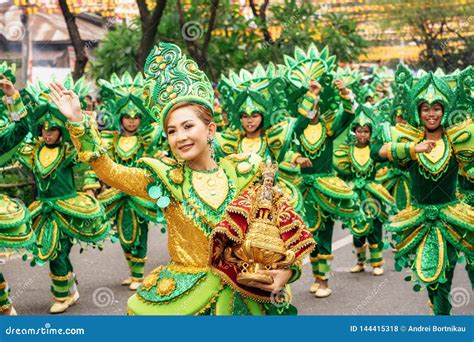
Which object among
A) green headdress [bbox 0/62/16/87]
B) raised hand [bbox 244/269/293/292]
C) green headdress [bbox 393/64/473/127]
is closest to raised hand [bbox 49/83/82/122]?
raised hand [bbox 244/269/293/292]

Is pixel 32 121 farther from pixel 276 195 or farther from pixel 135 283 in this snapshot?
pixel 276 195

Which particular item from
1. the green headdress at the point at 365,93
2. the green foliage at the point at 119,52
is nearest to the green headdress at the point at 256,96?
the green headdress at the point at 365,93

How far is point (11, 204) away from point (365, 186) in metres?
4.29

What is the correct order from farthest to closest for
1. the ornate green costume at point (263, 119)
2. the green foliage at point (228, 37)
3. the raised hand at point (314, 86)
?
1. the green foliage at point (228, 37)
2. the ornate green costume at point (263, 119)
3. the raised hand at point (314, 86)

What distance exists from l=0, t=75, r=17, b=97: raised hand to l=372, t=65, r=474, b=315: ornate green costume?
287cm

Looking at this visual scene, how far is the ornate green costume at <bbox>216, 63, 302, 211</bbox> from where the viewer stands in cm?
744

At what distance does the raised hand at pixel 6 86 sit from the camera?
6.10 metres

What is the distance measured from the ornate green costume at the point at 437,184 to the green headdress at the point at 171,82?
2180 mm

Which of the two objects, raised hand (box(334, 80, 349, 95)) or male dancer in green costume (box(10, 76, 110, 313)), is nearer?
male dancer in green costume (box(10, 76, 110, 313))

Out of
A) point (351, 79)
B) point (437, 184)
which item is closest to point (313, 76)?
point (351, 79)

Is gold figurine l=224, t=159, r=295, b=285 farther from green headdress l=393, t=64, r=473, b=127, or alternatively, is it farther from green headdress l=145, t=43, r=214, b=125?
green headdress l=393, t=64, r=473, b=127

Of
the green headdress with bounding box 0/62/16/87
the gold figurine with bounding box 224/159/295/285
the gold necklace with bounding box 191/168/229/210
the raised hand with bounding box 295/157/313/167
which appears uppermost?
the green headdress with bounding box 0/62/16/87

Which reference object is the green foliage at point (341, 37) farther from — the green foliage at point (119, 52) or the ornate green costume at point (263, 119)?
the ornate green costume at point (263, 119)

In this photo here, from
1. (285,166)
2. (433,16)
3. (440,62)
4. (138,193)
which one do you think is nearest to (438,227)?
(285,166)
